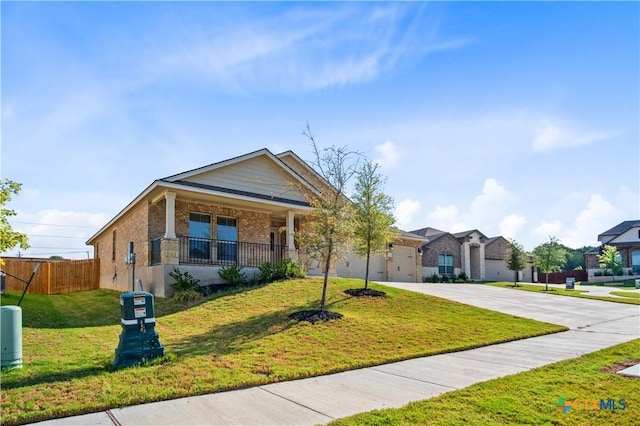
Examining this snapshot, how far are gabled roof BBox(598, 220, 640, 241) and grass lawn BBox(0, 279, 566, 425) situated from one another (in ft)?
124

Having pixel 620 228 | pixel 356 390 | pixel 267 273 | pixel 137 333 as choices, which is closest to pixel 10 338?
pixel 137 333

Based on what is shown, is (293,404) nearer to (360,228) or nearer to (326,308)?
(326,308)

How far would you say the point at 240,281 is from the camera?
16000 millimetres

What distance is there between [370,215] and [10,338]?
1090 centimetres

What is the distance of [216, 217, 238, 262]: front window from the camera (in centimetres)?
1772

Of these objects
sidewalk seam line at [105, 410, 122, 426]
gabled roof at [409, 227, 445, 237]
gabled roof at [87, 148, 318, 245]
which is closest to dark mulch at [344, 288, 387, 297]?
gabled roof at [87, 148, 318, 245]

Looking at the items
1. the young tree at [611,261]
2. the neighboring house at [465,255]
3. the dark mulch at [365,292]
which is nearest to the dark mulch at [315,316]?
the dark mulch at [365,292]

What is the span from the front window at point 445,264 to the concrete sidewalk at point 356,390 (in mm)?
22915

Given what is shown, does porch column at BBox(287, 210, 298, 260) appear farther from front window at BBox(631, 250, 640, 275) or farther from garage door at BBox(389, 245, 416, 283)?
front window at BBox(631, 250, 640, 275)

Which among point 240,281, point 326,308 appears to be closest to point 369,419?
point 326,308

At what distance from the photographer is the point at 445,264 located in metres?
33.3

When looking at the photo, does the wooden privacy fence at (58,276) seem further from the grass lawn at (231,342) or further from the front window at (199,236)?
the front window at (199,236)

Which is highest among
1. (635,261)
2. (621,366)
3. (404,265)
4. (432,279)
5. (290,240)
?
(290,240)

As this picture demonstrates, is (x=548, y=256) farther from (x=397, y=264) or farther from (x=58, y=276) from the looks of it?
(x=58, y=276)
